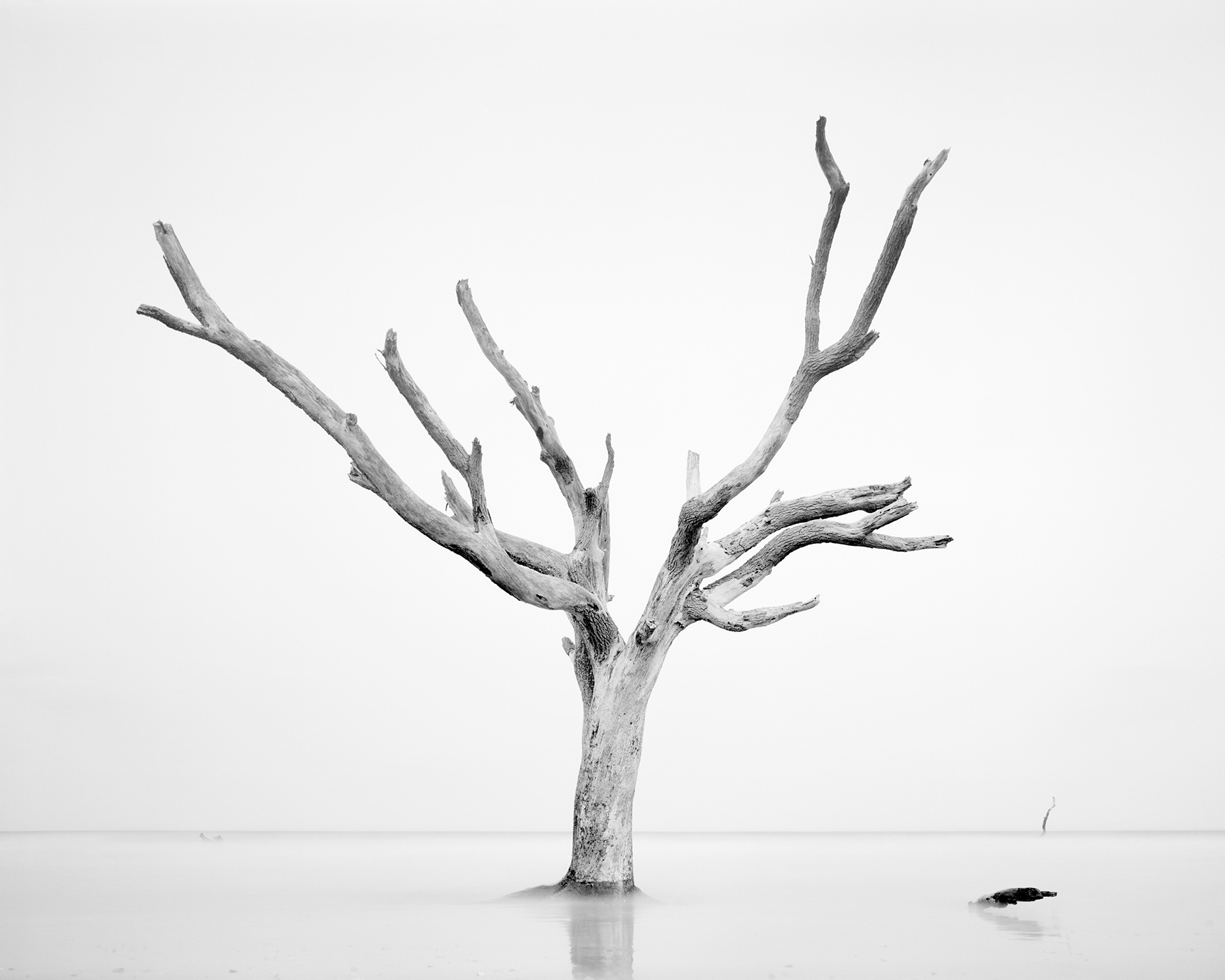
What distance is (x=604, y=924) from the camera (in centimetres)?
836

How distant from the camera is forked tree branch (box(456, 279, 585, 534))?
1052 centimetres

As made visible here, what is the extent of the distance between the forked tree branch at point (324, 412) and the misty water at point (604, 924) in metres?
2.98

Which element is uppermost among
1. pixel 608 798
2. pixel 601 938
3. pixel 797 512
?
pixel 797 512

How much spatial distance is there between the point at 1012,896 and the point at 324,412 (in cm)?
788

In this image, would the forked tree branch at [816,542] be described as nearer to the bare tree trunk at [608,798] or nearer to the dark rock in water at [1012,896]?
the bare tree trunk at [608,798]

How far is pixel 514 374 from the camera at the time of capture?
10523 millimetres

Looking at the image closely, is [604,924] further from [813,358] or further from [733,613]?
[813,358]

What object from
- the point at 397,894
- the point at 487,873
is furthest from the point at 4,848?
the point at 397,894

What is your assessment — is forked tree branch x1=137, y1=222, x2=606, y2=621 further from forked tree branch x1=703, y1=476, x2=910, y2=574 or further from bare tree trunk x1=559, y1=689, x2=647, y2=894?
forked tree branch x1=703, y1=476, x2=910, y2=574

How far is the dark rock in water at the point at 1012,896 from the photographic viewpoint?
35.5 ft

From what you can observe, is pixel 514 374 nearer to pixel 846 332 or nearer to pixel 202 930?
pixel 846 332

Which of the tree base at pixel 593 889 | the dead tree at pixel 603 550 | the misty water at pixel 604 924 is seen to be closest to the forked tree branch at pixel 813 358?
the dead tree at pixel 603 550

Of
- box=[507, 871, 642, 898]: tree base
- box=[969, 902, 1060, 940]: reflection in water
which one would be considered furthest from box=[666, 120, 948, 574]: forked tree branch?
box=[969, 902, 1060, 940]: reflection in water

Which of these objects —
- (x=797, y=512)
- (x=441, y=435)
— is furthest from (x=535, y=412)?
(x=797, y=512)
